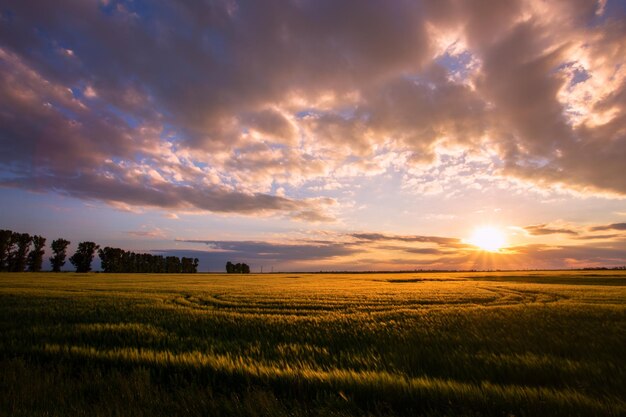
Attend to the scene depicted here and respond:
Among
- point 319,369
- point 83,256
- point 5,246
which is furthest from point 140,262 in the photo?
point 319,369

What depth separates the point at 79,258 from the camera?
136 m

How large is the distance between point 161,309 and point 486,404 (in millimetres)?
16169

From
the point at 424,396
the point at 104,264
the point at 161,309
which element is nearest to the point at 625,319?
the point at 424,396

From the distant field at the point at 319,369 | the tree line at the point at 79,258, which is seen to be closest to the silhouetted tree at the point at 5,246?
the tree line at the point at 79,258

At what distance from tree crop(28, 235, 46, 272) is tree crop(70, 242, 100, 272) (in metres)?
12.5

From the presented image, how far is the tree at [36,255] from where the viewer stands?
121m

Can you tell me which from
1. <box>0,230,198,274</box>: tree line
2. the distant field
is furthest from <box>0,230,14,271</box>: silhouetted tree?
the distant field

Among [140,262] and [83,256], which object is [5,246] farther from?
[140,262]

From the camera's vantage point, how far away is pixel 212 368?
6301 millimetres

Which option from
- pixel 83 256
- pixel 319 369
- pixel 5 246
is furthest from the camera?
pixel 83 256

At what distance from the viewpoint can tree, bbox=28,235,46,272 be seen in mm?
121438

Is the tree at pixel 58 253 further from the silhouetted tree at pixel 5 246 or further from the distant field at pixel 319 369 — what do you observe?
the distant field at pixel 319 369

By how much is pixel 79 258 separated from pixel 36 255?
15365mm

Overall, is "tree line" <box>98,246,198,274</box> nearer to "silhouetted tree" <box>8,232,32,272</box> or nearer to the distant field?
"silhouetted tree" <box>8,232,32,272</box>
